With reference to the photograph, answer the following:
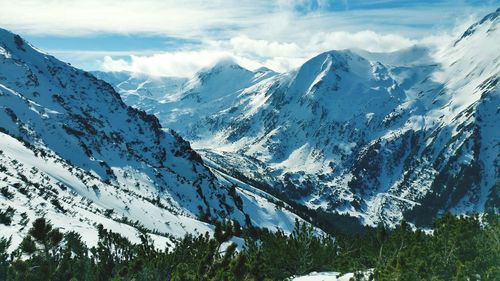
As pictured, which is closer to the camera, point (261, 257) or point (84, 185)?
point (261, 257)

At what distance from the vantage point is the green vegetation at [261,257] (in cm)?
1975

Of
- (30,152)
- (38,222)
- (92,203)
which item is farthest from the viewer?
(30,152)

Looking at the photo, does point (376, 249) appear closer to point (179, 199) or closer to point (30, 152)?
point (30, 152)

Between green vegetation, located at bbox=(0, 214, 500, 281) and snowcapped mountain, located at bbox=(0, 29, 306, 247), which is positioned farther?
snowcapped mountain, located at bbox=(0, 29, 306, 247)

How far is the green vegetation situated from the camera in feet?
64.8

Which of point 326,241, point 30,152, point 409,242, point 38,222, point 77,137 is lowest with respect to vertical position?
point 77,137

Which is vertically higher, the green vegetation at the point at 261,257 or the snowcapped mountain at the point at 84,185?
the green vegetation at the point at 261,257

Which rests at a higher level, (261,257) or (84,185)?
(261,257)

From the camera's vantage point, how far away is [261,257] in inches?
1017

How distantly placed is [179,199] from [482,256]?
494 ft

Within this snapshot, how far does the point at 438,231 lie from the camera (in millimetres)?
31828

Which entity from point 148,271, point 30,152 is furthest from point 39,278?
point 30,152

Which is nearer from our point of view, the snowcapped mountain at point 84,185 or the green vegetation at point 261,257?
the green vegetation at point 261,257

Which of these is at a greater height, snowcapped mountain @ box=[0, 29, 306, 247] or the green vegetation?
the green vegetation
